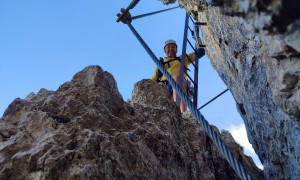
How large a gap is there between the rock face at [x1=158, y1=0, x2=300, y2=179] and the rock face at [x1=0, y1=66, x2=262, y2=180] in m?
1.04

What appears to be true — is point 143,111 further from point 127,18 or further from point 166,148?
point 127,18

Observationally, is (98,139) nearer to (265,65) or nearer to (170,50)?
(265,65)

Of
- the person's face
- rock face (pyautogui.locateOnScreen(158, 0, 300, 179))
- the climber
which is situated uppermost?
the person's face

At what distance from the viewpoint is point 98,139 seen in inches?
140

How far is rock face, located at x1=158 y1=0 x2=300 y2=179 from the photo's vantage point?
1835 mm

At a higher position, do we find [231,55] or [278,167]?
[231,55]

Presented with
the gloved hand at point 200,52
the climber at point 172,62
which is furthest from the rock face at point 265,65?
the climber at point 172,62

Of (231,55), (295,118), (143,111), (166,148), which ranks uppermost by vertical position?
(231,55)

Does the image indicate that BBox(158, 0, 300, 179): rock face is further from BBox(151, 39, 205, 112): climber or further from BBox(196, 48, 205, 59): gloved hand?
BBox(151, 39, 205, 112): climber

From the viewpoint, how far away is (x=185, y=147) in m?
4.94

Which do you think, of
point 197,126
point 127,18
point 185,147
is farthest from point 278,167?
point 127,18

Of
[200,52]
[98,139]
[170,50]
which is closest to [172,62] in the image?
[170,50]

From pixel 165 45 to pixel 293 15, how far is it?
813 centimetres

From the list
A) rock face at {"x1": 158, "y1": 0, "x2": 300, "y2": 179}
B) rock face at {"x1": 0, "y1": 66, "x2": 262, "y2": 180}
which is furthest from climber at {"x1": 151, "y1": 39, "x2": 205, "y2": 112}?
rock face at {"x1": 0, "y1": 66, "x2": 262, "y2": 180}
